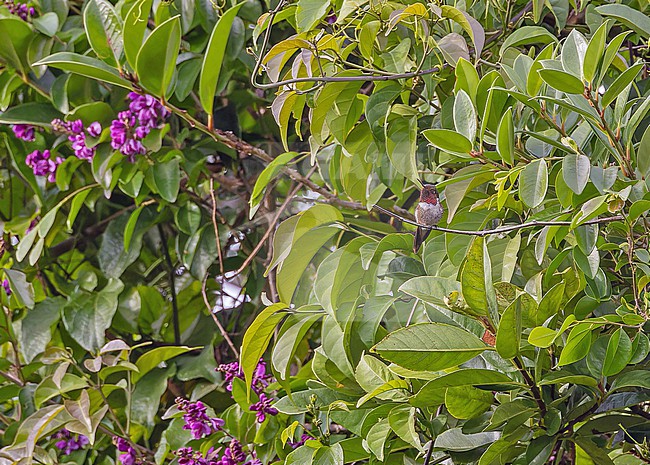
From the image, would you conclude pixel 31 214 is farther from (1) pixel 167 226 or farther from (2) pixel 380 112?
(2) pixel 380 112

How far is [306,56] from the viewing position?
1.86 ft

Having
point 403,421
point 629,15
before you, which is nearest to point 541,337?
point 403,421

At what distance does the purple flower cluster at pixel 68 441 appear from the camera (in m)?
0.99

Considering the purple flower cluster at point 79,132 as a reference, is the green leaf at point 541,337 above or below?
above

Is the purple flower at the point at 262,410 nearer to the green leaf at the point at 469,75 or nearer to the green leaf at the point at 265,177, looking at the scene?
the green leaf at the point at 265,177

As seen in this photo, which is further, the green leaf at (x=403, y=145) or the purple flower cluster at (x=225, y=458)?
the purple flower cluster at (x=225, y=458)

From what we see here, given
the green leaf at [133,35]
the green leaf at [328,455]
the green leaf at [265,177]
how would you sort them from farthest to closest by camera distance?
1. the green leaf at [133,35]
2. the green leaf at [265,177]
3. the green leaf at [328,455]

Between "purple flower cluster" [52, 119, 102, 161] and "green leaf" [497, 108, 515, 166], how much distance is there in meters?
0.63

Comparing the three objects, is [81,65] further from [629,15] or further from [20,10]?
[629,15]

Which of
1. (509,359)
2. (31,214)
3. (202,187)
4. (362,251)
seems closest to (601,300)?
(509,359)

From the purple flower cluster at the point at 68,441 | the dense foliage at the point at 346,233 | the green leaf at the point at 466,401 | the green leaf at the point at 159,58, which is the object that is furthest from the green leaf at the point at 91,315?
the green leaf at the point at 466,401

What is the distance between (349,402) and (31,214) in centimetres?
79

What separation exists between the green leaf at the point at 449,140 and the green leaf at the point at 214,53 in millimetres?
305

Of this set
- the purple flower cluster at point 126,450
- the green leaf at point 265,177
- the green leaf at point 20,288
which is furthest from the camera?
the green leaf at point 20,288
